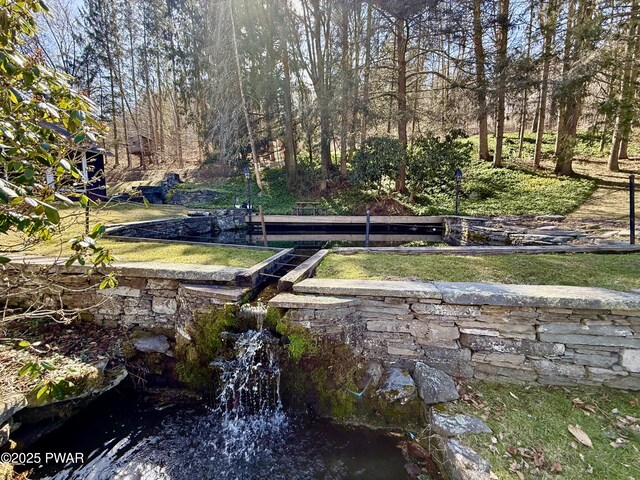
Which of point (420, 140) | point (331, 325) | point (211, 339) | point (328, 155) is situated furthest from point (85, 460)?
point (328, 155)

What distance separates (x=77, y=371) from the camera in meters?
2.87

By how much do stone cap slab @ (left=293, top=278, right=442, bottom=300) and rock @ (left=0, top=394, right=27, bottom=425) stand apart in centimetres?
230

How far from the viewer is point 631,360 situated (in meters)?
2.52

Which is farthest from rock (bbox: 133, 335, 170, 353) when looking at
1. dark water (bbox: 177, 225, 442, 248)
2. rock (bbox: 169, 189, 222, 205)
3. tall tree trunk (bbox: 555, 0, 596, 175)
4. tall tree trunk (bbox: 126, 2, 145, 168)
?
tall tree trunk (bbox: 126, 2, 145, 168)

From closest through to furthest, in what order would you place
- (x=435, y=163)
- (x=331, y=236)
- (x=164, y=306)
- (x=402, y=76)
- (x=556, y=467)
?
(x=556, y=467) < (x=164, y=306) < (x=402, y=76) < (x=331, y=236) < (x=435, y=163)

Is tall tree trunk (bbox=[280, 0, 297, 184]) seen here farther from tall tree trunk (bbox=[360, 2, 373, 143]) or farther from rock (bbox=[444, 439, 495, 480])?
rock (bbox=[444, 439, 495, 480])

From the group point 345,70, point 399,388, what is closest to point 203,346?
point 399,388

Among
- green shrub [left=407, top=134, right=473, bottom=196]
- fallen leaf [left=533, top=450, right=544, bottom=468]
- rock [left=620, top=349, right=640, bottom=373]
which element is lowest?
fallen leaf [left=533, top=450, right=544, bottom=468]

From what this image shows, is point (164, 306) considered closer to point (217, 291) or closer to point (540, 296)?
point (217, 291)

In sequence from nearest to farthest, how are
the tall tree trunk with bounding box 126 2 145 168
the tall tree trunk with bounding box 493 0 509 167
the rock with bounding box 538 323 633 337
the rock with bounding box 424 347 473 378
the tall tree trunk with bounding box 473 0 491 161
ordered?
the rock with bounding box 538 323 633 337 → the rock with bounding box 424 347 473 378 → the tall tree trunk with bounding box 493 0 509 167 → the tall tree trunk with bounding box 473 0 491 161 → the tall tree trunk with bounding box 126 2 145 168

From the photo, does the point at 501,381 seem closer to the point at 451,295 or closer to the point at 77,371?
the point at 451,295

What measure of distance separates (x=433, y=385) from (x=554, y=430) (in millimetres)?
856

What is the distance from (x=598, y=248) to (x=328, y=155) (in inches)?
438

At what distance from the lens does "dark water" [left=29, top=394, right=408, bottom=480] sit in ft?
7.58
